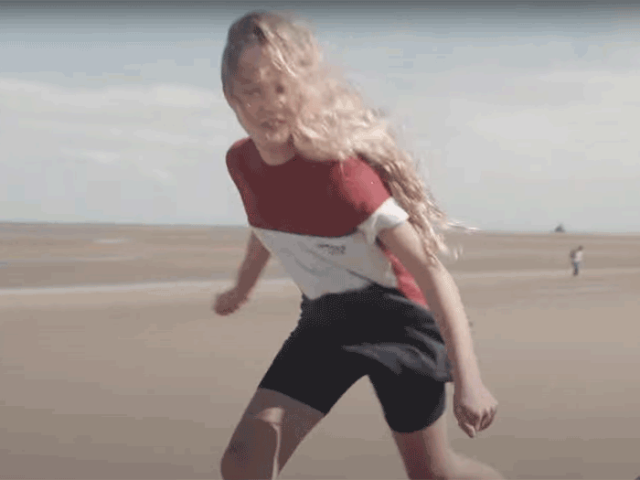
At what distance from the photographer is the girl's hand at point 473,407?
2.34 m

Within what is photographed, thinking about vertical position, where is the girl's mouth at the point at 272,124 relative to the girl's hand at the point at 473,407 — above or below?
above

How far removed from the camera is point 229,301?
10.7 feet

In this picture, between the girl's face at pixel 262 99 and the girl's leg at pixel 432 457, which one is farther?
the girl's leg at pixel 432 457

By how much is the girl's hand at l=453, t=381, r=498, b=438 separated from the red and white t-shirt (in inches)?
12.5

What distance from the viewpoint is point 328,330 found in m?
2.65

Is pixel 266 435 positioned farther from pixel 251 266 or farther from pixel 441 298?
pixel 251 266

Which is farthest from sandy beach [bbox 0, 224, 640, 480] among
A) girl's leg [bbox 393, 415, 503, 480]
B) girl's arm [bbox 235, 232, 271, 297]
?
girl's arm [bbox 235, 232, 271, 297]

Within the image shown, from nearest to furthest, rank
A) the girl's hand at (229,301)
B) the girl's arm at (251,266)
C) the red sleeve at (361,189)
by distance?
the red sleeve at (361,189)
the girl's arm at (251,266)
the girl's hand at (229,301)

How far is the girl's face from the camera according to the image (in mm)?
2367

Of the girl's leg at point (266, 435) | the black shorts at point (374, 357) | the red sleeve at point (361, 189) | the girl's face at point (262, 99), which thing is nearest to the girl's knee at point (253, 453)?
the girl's leg at point (266, 435)

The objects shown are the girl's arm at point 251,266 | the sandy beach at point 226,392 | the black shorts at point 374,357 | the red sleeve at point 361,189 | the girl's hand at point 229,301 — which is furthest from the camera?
the sandy beach at point 226,392

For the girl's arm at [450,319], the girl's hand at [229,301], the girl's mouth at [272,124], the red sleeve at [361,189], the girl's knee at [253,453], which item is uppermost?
the girl's mouth at [272,124]

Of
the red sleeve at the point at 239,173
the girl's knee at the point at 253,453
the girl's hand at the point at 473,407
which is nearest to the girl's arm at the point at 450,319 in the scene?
the girl's hand at the point at 473,407

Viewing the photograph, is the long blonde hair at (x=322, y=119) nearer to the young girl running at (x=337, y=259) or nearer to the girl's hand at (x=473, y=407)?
the young girl running at (x=337, y=259)
